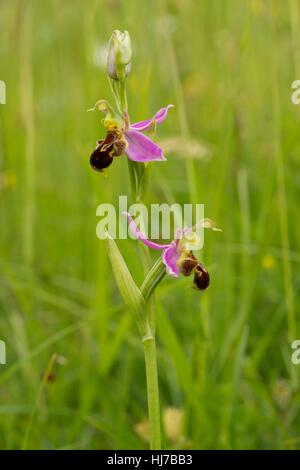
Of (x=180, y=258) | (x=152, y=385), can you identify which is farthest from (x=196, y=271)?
(x=152, y=385)

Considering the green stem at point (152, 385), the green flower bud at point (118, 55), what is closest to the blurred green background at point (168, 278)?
the green stem at point (152, 385)

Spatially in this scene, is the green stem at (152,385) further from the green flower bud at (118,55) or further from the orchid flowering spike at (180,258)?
the green flower bud at (118,55)

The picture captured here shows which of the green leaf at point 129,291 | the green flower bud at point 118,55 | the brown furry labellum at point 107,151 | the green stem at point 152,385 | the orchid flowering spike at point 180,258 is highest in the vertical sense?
the green flower bud at point 118,55

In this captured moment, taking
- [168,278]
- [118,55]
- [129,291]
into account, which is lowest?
[129,291]

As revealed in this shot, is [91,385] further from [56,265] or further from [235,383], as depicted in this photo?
[56,265]

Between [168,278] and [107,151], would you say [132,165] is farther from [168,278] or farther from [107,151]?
[168,278]

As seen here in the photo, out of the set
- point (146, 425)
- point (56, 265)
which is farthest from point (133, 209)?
point (56, 265)
